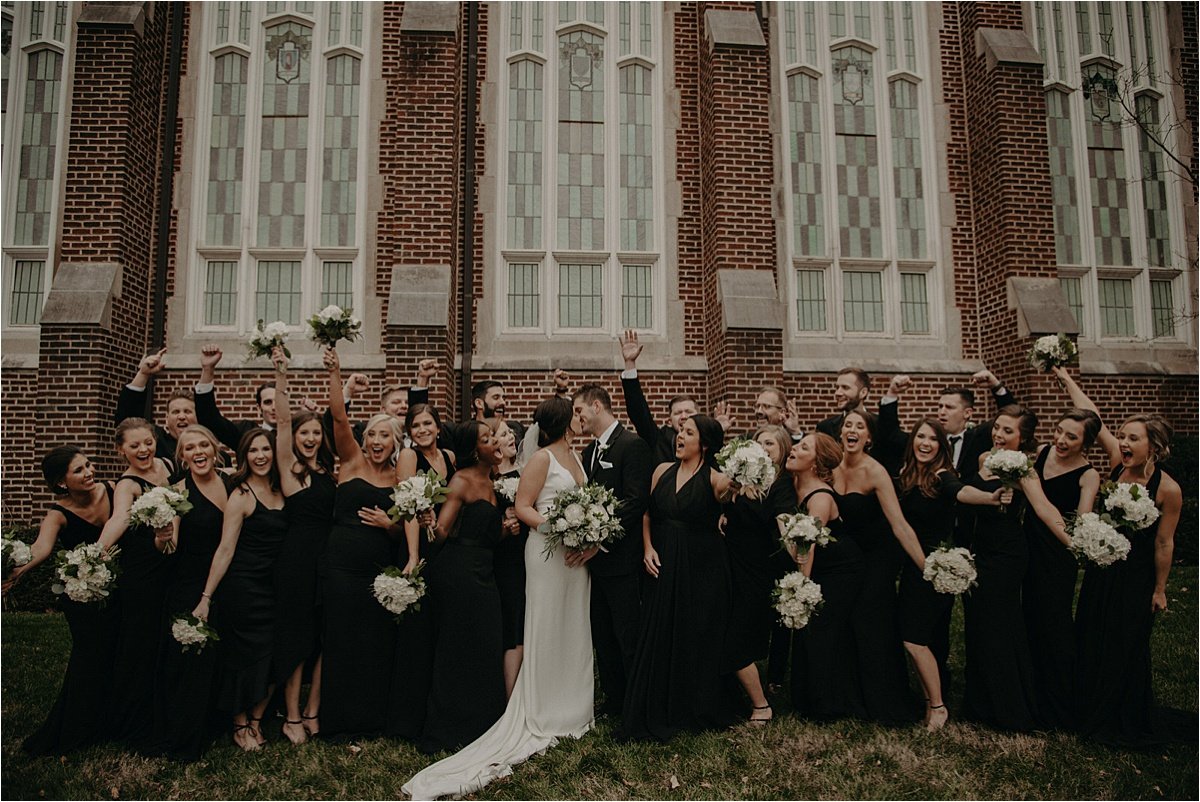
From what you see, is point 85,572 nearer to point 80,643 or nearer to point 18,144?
point 80,643

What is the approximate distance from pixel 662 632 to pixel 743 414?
5.55m

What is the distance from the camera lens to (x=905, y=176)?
40.3ft

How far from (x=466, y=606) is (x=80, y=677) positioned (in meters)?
2.38

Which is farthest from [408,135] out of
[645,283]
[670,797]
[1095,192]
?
[1095,192]

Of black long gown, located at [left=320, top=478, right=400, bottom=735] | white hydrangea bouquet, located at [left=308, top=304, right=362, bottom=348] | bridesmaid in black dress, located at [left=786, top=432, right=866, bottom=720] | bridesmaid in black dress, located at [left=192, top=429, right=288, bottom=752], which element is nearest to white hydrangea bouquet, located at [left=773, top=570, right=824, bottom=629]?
bridesmaid in black dress, located at [left=786, top=432, right=866, bottom=720]

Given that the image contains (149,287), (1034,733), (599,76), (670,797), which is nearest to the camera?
(670,797)

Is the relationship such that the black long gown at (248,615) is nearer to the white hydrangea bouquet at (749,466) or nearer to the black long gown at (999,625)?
the white hydrangea bouquet at (749,466)

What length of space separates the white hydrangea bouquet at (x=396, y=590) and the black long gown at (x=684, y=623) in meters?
1.45

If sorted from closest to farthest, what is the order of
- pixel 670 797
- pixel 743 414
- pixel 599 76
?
1. pixel 670 797
2. pixel 743 414
3. pixel 599 76

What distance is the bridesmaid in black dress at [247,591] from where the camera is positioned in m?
5.02

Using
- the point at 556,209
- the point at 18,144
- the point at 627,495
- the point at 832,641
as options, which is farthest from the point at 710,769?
the point at 18,144

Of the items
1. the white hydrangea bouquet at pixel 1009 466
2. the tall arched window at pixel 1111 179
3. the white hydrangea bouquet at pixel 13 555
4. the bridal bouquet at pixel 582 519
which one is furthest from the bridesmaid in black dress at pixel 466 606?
the tall arched window at pixel 1111 179

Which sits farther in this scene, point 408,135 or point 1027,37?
point 1027,37

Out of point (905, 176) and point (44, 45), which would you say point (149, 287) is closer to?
point (44, 45)
